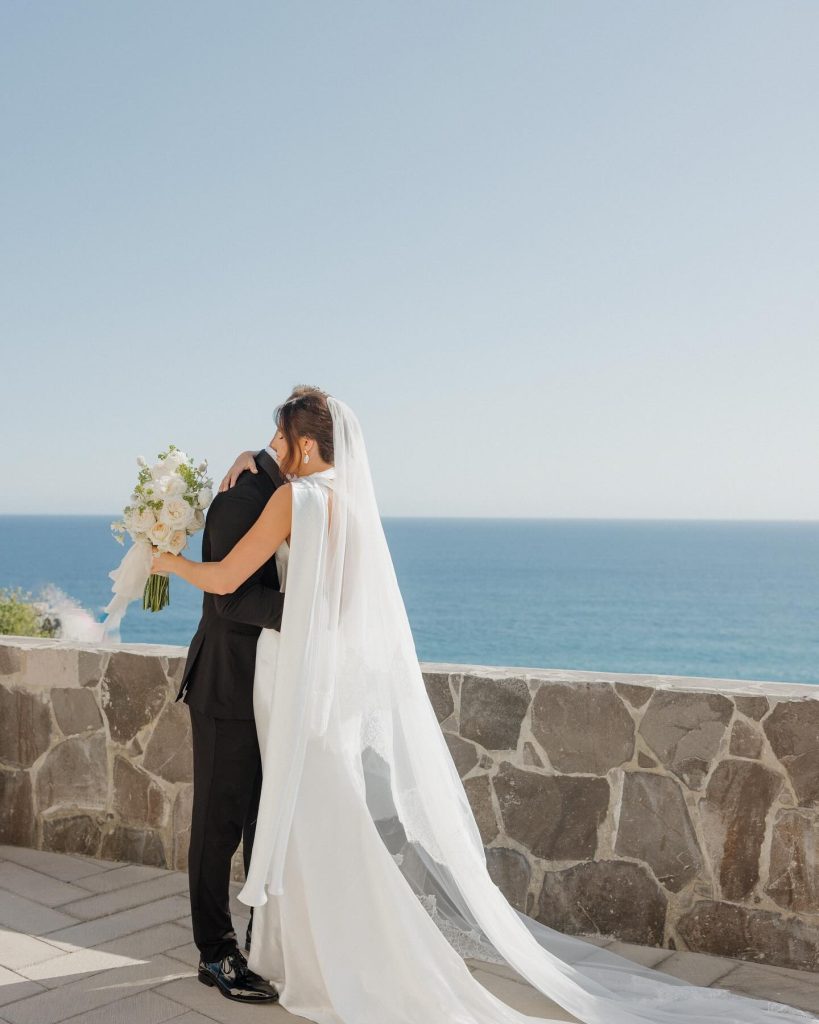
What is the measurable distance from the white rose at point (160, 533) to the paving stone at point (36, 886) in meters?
1.80

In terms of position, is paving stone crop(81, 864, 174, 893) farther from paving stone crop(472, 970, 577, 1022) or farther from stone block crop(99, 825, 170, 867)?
→ paving stone crop(472, 970, 577, 1022)

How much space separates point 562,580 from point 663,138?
178ft

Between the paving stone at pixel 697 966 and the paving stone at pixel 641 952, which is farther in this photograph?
the paving stone at pixel 641 952

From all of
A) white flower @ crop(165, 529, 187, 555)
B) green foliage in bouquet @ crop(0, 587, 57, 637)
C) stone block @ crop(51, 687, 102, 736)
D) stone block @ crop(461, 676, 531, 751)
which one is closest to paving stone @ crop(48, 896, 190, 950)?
stone block @ crop(51, 687, 102, 736)

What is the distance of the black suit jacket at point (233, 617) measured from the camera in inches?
127

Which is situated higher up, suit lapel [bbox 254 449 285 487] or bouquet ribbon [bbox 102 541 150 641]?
suit lapel [bbox 254 449 285 487]

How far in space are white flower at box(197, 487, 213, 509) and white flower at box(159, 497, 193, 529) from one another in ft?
0.29

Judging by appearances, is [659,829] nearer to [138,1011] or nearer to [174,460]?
[138,1011]

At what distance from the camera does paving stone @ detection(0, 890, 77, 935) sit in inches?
155

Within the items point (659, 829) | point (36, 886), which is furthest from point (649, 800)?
point (36, 886)

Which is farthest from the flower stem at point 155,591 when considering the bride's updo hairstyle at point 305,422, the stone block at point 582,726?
the stone block at point 582,726

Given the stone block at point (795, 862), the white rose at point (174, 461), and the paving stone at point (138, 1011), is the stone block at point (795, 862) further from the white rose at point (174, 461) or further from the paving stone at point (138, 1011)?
the white rose at point (174, 461)

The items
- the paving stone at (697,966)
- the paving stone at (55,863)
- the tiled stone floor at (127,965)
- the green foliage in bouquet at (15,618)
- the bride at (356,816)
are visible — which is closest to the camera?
the bride at (356,816)

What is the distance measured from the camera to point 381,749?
333cm
